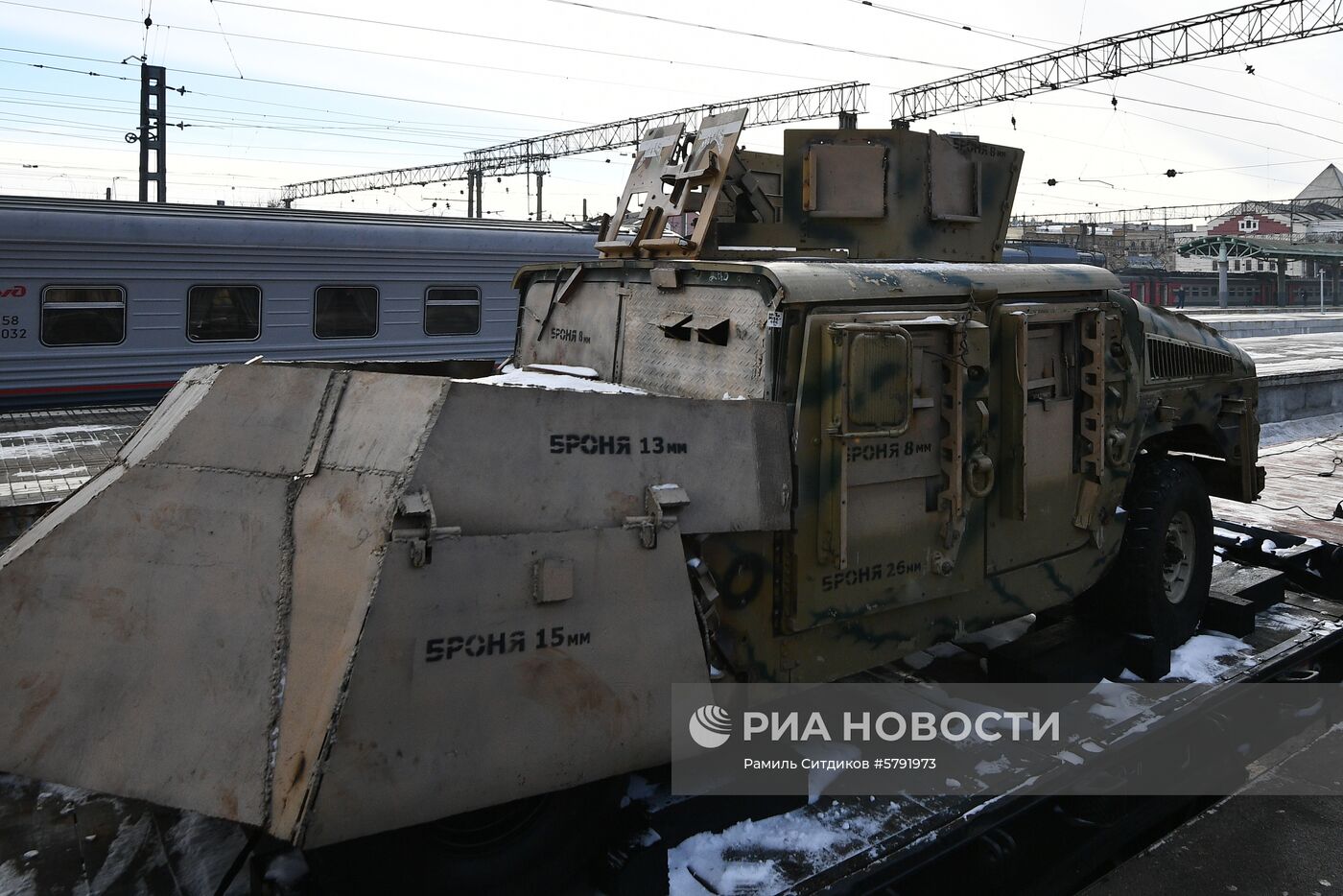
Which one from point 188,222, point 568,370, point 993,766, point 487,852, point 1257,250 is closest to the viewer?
point 487,852

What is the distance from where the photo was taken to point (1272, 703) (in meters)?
5.84

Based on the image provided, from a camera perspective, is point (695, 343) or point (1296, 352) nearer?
point (695, 343)

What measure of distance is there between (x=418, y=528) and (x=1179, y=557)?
4.73m

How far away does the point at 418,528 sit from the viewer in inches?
118

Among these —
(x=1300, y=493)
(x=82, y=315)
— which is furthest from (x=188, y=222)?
(x=1300, y=493)

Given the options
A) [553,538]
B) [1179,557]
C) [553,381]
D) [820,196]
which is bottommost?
[1179,557]

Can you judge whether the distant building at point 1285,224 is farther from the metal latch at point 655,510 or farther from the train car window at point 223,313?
the metal latch at point 655,510

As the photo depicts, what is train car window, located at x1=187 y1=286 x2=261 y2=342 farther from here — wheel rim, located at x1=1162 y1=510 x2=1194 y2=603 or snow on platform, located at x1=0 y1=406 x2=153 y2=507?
wheel rim, located at x1=1162 y1=510 x2=1194 y2=603

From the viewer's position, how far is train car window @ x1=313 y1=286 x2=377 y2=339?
1189cm

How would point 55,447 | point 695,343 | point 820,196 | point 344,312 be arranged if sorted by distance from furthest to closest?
A: point 344,312 < point 55,447 < point 820,196 < point 695,343

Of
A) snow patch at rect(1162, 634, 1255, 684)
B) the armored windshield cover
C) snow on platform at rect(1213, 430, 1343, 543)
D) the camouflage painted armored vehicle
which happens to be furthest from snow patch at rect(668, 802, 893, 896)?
snow on platform at rect(1213, 430, 1343, 543)

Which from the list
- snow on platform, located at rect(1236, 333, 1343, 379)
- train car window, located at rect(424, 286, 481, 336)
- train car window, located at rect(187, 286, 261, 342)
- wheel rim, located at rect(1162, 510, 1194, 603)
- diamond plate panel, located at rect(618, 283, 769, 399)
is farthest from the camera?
snow on platform, located at rect(1236, 333, 1343, 379)

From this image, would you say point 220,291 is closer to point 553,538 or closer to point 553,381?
point 553,381

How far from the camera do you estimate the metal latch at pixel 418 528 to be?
295 cm
